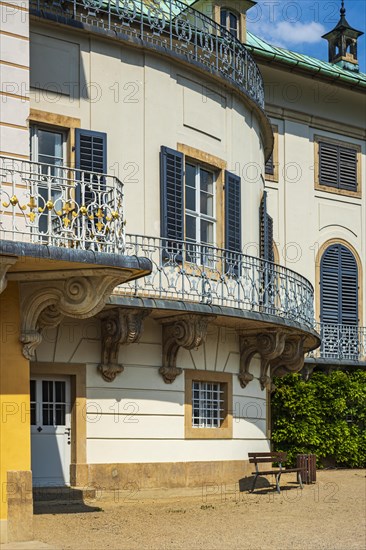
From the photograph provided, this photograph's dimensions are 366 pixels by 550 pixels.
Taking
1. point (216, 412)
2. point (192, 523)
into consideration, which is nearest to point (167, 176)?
point (216, 412)

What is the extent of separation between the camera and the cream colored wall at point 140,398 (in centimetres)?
1705

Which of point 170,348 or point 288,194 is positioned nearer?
point 170,348

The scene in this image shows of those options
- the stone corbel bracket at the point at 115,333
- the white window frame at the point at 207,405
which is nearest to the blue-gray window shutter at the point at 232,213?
the white window frame at the point at 207,405

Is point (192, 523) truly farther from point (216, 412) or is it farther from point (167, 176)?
point (167, 176)

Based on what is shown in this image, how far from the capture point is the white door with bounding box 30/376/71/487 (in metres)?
16.7

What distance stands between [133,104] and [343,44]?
17027 millimetres

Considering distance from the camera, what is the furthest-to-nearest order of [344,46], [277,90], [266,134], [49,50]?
[344,46] → [277,90] → [266,134] → [49,50]

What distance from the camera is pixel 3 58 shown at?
532 inches

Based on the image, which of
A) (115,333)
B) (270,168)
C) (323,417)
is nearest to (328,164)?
(270,168)

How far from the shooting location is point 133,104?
1797cm

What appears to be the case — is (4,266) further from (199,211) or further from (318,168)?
(318,168)

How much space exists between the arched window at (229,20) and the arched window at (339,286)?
26.5ft

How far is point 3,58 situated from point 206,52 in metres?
6.69

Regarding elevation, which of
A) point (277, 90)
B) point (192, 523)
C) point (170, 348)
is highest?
point (277, 90)
